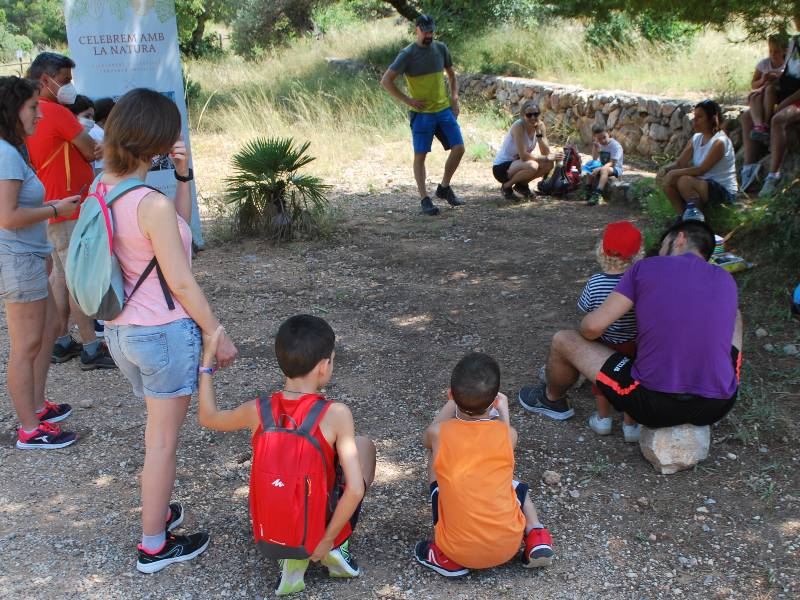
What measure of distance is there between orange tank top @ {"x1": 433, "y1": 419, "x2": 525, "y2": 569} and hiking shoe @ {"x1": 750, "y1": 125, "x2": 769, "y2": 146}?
5879 millimetres

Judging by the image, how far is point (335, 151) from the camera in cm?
1045

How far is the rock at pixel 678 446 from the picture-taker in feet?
10.8

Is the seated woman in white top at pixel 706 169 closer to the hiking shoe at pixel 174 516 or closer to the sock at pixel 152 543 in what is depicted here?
the hiking shoe at pixel 174 516

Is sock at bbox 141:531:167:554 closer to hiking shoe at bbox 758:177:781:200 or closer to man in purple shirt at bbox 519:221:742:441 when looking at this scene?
man in purple shirt at bbox 519:221:742:441

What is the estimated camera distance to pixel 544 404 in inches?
153

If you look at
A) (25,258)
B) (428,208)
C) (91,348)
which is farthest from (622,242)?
(428,208)

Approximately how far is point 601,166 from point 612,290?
502cm

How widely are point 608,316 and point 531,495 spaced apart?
33.1 inches

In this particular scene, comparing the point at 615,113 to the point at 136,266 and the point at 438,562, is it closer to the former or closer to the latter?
the point at 438,562

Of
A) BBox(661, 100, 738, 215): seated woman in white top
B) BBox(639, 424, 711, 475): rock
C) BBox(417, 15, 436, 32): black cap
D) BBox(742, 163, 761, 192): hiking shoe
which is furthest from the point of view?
BBox(417, 15, 436, 32): black cap

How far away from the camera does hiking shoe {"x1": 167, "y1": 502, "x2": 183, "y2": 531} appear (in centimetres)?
304

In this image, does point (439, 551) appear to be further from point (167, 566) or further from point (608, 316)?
point (608, 316)


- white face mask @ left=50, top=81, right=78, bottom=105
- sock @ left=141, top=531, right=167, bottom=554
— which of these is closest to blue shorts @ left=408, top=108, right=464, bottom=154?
white face mask @ left=50, top=81, right=78, bottom=105

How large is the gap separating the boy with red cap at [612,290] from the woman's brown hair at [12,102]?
2637 millimetres
